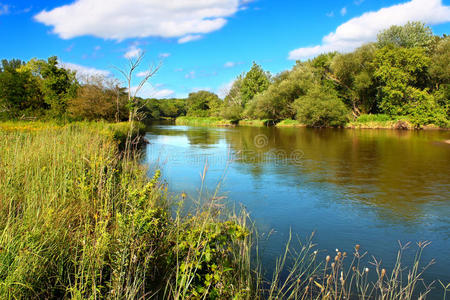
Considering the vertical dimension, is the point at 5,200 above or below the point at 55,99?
below

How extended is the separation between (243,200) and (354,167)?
27.1 ft

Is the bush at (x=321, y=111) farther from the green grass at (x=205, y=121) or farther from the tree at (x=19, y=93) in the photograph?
the tree at (x=19, y=93)

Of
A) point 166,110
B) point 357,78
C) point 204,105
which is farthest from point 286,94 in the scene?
point 166,110

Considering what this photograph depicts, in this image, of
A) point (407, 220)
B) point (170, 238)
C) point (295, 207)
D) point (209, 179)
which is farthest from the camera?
point (209, 179)

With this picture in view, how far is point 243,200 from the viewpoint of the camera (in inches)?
359

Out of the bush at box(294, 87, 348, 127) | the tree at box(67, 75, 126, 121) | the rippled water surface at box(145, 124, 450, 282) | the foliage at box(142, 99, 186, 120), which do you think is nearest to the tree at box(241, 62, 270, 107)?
the bush at box(294, 87, 348, 127)

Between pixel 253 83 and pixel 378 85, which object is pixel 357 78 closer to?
pixel 378 85

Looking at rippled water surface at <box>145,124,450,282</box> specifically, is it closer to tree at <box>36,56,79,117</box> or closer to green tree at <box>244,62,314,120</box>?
tree at <box>36,56,79,117</box>

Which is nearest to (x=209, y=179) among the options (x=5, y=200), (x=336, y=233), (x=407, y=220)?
(x=336, y=233)

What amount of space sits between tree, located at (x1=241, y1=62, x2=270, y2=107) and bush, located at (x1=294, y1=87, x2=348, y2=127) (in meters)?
31.8

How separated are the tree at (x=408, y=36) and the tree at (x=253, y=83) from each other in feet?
117

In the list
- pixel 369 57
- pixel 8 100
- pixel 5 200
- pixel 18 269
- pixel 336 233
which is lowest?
pixel 336 233

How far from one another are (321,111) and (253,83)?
3868cm

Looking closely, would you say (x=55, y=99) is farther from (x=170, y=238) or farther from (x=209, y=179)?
(x=170, y=238)
